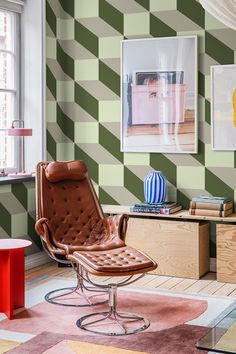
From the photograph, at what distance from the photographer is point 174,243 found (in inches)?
226

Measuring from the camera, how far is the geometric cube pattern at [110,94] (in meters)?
5.90

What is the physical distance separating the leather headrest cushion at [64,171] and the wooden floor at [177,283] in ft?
3.02

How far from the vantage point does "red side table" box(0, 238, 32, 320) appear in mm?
4516

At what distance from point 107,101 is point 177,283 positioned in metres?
1.89

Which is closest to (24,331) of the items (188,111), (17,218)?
(17,218)

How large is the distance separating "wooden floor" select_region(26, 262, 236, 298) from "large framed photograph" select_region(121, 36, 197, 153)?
1.15 meters

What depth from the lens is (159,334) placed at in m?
4.12

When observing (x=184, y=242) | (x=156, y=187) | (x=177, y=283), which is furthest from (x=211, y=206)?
(x=177, y=283)

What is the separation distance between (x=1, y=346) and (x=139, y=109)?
9.57 ft

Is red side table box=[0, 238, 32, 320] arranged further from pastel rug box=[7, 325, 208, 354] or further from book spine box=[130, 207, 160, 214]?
book spine box=[130, 207, 160, 214]

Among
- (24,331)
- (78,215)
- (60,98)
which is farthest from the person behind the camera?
(60,98)

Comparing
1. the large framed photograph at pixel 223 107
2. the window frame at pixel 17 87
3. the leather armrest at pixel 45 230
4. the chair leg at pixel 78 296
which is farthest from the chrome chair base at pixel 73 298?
the large framed photograph at pixel 223 107

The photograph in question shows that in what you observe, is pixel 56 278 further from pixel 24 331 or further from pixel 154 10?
pixel 154 10

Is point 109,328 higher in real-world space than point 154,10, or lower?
lower
